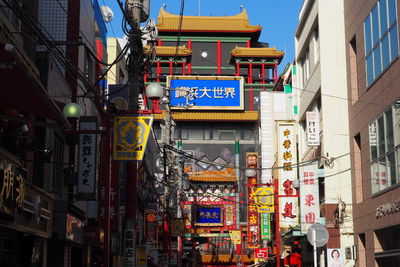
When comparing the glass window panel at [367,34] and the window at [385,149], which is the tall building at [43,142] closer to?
the window at [385,149]

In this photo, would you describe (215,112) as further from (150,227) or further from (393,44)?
(393,44)

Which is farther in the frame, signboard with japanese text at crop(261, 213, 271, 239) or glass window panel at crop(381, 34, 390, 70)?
signboard with japanese text at crop(261, 213, 271, 239)

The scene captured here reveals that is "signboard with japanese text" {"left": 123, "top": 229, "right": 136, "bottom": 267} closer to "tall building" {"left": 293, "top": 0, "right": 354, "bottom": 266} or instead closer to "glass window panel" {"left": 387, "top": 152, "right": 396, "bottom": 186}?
"glass window panel" {"left": 387, "top": 152, "right": 396, "bottom": 186}

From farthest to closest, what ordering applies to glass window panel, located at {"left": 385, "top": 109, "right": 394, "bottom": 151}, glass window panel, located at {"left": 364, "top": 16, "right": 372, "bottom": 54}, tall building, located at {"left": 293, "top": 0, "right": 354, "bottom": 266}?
1. tall building, located at {"left": 293, "top": 0, "right": 354, "bottom": 266}
2. glass window panel, located at {"left": 364, "top": 16, "right": 372, "bottom": 54}
3. glass window panel, located at {"left": 385, "top": 109, "right": 394, "bottom": 151}

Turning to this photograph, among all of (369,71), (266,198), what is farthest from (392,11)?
(266,198)

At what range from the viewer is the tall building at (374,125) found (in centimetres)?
2227

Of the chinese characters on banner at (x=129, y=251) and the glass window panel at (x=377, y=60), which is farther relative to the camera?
the glass window panel at (x=377, y=60)

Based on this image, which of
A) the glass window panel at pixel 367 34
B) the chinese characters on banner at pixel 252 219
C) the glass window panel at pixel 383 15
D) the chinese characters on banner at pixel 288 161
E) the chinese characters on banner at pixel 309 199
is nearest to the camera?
the glass window panel at pixel 383 15

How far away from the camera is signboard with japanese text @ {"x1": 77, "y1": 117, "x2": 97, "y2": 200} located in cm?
2011

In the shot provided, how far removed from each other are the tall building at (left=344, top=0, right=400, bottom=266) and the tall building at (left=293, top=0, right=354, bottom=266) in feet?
2.88

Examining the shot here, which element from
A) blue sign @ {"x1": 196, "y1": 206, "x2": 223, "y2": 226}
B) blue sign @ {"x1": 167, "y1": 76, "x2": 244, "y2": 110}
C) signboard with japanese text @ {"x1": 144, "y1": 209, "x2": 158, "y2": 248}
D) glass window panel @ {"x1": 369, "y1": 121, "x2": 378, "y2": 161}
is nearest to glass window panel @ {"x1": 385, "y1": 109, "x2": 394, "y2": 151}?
glass window panel @ {"x1": 369, "y1": 121, "x2": 378, "y2": 161}

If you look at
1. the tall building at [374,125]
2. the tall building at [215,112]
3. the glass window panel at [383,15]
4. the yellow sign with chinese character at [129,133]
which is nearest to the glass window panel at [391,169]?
the tall building at [374,125]

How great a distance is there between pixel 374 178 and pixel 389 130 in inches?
112

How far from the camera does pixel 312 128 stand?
31547 millimetres
